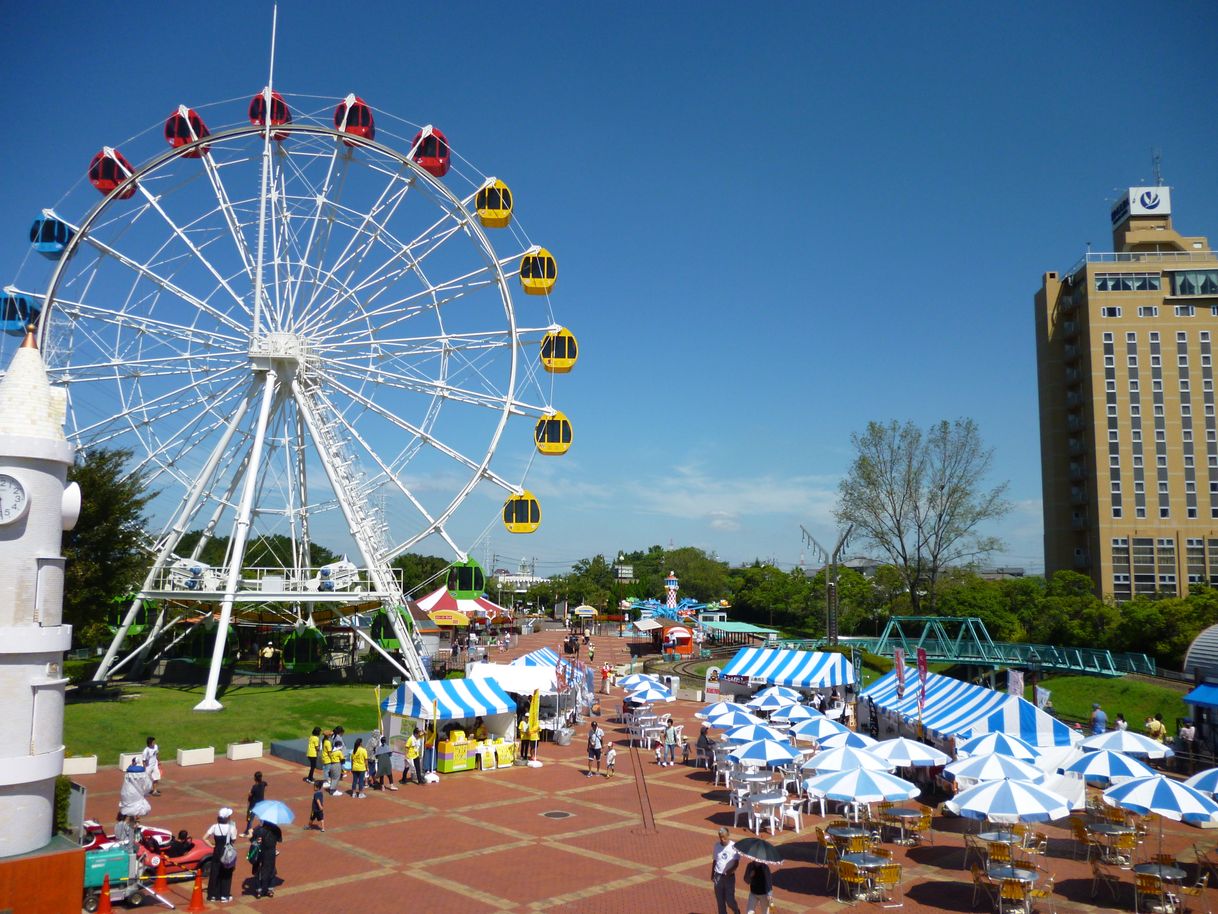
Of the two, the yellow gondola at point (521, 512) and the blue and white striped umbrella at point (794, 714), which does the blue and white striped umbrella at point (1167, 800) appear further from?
the yellow gondola at point (521, 512)

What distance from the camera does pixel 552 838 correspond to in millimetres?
17156

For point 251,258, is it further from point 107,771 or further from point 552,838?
point 552,838

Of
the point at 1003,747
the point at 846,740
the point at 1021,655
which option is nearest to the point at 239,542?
the point at 846,740

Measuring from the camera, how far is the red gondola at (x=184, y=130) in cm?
3206

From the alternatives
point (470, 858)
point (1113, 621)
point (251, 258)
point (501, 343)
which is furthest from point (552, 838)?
point (1113, 621)

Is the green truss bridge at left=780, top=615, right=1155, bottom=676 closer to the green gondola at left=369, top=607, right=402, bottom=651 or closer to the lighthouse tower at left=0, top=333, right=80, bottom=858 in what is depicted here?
the green gondola at left=369, top=607, right=402, bottom=651

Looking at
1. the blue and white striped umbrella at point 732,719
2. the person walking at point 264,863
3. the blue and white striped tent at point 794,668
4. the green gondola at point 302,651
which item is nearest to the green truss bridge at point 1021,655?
the blue and white striped tent at point 794,668

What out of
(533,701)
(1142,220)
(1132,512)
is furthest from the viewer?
(1142,220)

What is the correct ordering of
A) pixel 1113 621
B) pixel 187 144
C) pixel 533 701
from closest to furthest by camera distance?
pixel 533 701 < pixel 187 144 < pixel 1113 621

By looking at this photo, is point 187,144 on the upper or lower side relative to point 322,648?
upper

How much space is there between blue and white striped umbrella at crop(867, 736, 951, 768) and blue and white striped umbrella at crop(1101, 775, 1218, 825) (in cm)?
360

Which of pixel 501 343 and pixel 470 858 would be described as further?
pixel 501 343

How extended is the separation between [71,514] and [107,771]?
40.1 feet

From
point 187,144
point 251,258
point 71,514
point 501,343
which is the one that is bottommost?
point 71,514
